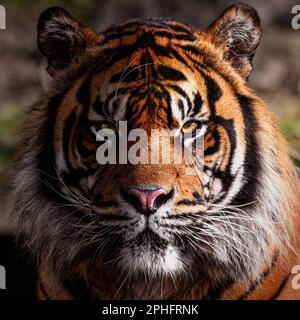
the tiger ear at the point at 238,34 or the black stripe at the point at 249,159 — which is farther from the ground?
the tiger ear at the point at 238,34

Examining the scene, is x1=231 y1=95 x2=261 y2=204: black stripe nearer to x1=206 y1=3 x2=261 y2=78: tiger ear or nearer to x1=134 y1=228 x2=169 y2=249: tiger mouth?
x1=206 y1=3 x2=261 y2=78: tiger ear

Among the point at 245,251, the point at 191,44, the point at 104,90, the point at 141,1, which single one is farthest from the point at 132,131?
the point at 141,1

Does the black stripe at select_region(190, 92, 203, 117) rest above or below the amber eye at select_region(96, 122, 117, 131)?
above

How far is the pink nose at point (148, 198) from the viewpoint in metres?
2.17

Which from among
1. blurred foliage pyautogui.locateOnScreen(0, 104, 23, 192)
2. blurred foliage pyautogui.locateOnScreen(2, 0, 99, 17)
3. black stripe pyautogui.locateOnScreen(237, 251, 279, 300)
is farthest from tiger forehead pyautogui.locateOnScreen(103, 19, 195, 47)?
blurred foliage pyautogui.locateOnScreen(2, 0, 99, 17)

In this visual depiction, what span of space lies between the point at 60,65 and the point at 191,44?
43cm

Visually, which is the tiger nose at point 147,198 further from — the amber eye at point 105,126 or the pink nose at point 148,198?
the amber eye at point 105,126

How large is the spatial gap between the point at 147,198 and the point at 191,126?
0.29 metres

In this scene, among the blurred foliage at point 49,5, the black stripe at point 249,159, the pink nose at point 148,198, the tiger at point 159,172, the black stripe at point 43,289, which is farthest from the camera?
the blurred foliage at point 49,5

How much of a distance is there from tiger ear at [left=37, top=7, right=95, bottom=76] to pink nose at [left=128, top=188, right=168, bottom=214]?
2.00ft

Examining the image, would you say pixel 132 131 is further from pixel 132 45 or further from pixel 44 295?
pixel 44 295

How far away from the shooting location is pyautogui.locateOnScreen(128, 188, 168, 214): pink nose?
2.17 m

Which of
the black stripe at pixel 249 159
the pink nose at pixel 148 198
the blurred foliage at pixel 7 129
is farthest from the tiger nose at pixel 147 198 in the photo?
the blurred foliage at pixel 7 129

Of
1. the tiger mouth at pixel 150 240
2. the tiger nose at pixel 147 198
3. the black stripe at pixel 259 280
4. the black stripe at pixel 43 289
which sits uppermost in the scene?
the tiger nose at pixel 147 198
